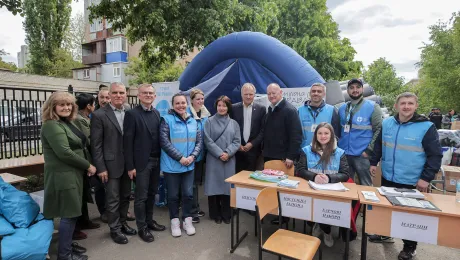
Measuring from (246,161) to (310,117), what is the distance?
3.85ft

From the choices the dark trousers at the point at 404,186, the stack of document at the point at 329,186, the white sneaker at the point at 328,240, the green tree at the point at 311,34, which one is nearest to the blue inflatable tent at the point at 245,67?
the dark trousers at the point at 404,186

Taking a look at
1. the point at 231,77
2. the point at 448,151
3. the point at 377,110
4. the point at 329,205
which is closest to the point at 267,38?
the point at 231,77

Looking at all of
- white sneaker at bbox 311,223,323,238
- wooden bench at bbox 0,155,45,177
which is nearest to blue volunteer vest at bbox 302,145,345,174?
white sneaker at bbox 311,223,323,238

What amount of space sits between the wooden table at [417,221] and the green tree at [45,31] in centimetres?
2219

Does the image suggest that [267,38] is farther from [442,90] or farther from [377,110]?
[442,90]

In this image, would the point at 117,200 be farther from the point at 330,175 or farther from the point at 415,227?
the point at 415,227

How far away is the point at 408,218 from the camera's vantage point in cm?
238

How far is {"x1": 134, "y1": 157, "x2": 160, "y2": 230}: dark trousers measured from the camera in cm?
334

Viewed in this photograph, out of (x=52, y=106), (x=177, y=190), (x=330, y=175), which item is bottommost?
(x=177, y=190)

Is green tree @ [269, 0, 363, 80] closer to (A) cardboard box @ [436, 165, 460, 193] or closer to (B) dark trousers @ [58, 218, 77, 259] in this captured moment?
(A) cardboard box @ [436, 165, 460, 193]

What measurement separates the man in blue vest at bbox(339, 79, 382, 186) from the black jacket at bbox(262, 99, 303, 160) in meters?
0.68

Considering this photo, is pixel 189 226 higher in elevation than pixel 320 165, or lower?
lower

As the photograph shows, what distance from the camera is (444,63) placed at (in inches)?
598

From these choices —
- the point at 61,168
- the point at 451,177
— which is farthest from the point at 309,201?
the point at 451,177
